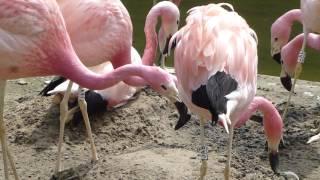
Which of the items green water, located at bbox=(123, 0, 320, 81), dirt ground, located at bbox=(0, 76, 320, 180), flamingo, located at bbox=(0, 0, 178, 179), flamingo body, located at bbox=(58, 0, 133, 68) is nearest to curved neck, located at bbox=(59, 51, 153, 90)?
→ flamingo, located at bbox=(0, 0, 178, 179)

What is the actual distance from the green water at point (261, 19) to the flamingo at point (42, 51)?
4.05 m

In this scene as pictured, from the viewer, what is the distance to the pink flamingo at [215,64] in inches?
133

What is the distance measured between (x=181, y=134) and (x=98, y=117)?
648 millimetres

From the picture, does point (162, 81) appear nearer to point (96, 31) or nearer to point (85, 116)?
point (96, 31)

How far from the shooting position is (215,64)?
355cm

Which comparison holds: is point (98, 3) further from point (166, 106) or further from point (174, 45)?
point (166, 106)

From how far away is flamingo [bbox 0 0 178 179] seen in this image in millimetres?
3641

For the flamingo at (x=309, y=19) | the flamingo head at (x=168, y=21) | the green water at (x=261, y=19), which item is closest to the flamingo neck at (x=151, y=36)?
the flamingo head at (x=168, y=21)

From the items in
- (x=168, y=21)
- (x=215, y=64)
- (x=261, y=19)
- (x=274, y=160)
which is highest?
(x=215, y=64)

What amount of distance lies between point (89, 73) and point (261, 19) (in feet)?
20.7

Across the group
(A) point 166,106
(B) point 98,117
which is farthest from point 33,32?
(A) point 166,106

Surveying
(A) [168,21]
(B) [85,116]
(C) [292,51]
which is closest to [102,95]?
(B) [85,116]

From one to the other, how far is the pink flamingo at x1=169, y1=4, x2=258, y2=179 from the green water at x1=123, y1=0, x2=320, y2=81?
12.7 ft

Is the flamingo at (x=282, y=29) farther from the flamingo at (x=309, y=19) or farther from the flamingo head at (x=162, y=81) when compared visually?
the flamingo head at (x=162, y=81)
